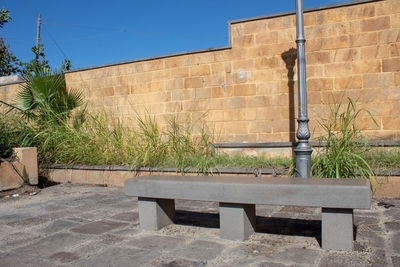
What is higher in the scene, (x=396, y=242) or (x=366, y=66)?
(x=366, y=66)

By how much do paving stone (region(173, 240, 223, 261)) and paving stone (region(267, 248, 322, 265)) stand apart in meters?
0.51

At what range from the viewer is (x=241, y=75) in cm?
769

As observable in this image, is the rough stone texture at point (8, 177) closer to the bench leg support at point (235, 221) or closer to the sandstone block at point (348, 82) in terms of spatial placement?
the bench leg support at point (235, 221)

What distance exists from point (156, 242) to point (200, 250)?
1.79ft

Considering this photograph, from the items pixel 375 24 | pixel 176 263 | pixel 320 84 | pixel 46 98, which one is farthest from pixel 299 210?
pixel 46 98

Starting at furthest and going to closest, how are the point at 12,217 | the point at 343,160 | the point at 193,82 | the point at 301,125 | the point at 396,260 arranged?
the point at 193,82
the point at 301,125
the point at 343,160
the point at 12,217
the point at 396,260

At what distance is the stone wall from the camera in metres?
6.55

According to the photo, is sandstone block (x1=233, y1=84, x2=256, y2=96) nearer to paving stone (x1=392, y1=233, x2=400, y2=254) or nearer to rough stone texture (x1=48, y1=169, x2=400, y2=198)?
rough stone texture (x1=48, y1=169, x2=400, y2=198)

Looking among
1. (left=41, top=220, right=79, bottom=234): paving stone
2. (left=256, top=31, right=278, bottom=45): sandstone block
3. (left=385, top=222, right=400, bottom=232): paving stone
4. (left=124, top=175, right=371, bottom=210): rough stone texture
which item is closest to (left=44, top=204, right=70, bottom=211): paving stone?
(left=41, top=220, right=79, bottom=234): paving stone

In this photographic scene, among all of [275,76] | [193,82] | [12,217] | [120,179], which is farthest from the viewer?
[193,82]

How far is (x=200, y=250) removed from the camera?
345 centimetres

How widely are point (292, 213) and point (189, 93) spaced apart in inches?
165

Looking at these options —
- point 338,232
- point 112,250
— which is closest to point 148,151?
point 112,250

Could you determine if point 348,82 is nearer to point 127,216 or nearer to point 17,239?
point 127,216
